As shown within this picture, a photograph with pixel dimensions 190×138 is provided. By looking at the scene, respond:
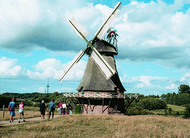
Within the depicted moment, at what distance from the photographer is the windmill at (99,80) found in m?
26.2

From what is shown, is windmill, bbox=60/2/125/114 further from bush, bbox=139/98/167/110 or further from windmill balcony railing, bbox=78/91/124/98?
bush, bbox=139/98/167/110

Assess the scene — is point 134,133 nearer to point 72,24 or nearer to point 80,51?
point 80,51

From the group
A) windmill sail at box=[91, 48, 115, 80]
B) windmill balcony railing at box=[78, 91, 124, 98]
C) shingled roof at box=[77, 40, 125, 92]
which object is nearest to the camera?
windmill sail at box=[91, 48, 115, 80]

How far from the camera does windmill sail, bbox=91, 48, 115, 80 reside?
25.1 metres

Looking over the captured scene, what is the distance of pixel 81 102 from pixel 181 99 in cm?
11399

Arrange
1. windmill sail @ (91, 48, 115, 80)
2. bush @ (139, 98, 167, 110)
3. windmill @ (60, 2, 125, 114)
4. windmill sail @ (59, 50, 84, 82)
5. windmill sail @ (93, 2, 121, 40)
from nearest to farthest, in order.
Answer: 1. windmill sail @ (91, 48, 115, 80)
2. windmill @ (60, 2, 125, 114)
3. windmill sail @ (93, 2, 121, 40)
4. windmill sail @ (59, 50, 84, 82)
5. bush @ (139, 98, 167, 110)

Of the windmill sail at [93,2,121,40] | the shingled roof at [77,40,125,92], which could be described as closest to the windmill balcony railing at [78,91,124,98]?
the shingled roof at [77,40,125,92]

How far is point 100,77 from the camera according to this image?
90.8ft

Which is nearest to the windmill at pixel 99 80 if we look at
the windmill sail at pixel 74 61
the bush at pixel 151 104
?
the windmill sail at pixel 74 61

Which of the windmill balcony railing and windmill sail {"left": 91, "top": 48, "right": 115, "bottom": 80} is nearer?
windmill sail {"left": 91, "top": 48, "right": 115, "bottom": 80}

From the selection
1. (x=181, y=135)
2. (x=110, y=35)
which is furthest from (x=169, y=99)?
(x=181, y=135)

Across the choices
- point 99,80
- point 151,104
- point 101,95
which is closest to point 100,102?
point 101,95

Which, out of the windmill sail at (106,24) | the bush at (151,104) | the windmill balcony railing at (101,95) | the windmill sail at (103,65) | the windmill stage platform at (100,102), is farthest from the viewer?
the bush at (151,104)

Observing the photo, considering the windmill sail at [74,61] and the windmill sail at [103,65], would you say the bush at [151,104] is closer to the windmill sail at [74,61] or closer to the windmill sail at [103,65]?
the windmill sail at [74,61]
